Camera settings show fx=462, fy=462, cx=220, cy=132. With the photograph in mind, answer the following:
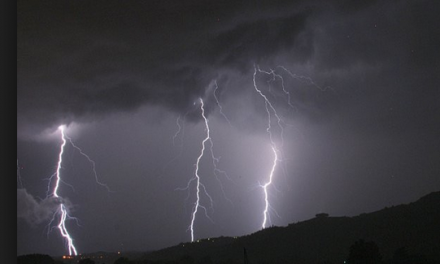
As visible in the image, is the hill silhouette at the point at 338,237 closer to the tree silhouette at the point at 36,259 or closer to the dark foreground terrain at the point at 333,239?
the dark foreground terrain at the point at 333,239

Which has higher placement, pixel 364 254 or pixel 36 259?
pixel 36 259

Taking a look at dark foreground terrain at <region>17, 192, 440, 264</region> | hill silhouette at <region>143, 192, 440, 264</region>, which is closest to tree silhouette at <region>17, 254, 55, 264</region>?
dark foreground terrain at <region>17, 192, 440, 264</region>

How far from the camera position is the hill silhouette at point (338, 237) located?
137ft

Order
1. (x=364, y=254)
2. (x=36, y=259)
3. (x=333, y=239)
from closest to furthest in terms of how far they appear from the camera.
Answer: (x=364, y=254) → (x=36, y=259) → (x=333, y=239)

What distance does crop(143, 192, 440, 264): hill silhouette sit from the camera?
41.8m

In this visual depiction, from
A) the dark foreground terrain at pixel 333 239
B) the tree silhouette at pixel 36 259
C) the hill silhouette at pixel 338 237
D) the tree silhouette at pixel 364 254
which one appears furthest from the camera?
the hill silhouette at pixel 338 237

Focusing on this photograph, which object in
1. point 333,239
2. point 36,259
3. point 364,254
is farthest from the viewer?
point 333,239

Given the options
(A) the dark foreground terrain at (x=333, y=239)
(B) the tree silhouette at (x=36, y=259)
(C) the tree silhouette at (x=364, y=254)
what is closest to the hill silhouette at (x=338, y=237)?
(A) the dark foreground terrain at (x=333, y=239)

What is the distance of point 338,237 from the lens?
51031 mm

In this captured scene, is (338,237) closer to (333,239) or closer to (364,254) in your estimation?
(333,239)

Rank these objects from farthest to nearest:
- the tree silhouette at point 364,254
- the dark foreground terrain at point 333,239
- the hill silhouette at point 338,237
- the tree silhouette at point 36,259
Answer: the hill silhouette at point 338,237
the dark foreground terrain at point 333,239
the tree silhouette at point 36,259
the tree silhouette at point 364,254

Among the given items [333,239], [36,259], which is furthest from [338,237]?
[36,259]

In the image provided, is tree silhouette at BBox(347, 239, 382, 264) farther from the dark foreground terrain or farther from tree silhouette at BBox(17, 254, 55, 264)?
tree silhouette at BBox(17, 254, 55, 264)

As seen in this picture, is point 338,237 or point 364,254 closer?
point 364,254
